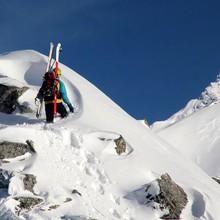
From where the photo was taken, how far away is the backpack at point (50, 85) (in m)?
15.9

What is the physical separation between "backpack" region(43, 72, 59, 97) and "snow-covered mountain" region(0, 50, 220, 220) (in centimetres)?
92

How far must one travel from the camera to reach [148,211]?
1175 centimetres

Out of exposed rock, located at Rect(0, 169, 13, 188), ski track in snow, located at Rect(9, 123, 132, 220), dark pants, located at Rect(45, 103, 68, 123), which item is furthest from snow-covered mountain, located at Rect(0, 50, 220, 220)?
dark pants, located at Rect(45, 103, 68, 123)

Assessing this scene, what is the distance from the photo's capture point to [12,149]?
487 inches

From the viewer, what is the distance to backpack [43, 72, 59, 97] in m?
15.9

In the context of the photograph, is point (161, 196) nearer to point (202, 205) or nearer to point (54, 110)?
point (202, 205)

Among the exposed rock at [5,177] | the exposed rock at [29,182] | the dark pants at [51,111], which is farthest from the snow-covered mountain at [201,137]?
the exposed rock at [5,177]

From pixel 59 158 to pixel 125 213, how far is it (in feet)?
7.47

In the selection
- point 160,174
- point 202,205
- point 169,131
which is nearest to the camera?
point 202,205

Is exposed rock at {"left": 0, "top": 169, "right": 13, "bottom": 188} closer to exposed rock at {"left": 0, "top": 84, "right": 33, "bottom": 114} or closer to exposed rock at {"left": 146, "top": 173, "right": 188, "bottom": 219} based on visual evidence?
exposed rock at {"left": 146, "top": 173, "right": 188, "bottom": 219}

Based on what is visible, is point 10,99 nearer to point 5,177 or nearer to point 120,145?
point 120,145

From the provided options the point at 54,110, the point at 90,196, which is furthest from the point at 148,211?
the point at 54,110

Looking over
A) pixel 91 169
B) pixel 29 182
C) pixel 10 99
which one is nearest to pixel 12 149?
pixel 29 182

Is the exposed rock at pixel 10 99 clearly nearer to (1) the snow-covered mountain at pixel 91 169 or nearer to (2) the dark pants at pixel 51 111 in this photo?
(1) the snow-covered mountain at pixel 91 169
